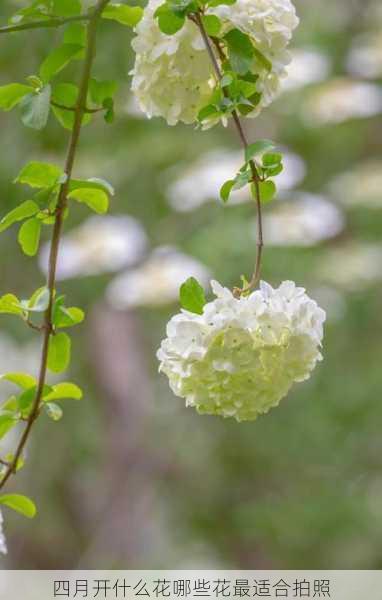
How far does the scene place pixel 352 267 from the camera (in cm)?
207

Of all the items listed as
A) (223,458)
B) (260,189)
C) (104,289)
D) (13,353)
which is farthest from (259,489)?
(260,189)

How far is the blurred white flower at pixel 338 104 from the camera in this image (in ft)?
6.91

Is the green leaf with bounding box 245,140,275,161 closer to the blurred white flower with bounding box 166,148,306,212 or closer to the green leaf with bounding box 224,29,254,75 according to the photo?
the green leaf with bounding box 224,29,254,75

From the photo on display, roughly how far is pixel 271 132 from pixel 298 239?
0.75 meters

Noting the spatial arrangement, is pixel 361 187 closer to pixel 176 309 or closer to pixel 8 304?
pixel 176 309

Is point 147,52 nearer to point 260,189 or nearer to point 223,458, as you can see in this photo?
point 260,189

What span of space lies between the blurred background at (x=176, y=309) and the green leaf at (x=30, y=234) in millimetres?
1213

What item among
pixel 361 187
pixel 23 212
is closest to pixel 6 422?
pixel 23 212

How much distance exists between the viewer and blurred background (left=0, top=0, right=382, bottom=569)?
206cm

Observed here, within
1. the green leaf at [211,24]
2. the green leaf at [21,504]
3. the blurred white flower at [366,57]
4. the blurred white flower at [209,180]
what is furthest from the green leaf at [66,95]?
the blurred white flower at [366,57]

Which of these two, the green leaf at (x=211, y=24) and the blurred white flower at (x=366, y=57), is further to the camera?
the blurred white flower at (x=366, y=57)

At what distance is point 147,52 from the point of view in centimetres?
69

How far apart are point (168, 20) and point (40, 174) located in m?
0.13

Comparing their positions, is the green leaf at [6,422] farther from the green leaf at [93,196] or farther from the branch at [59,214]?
the green leaf at [93,196]
